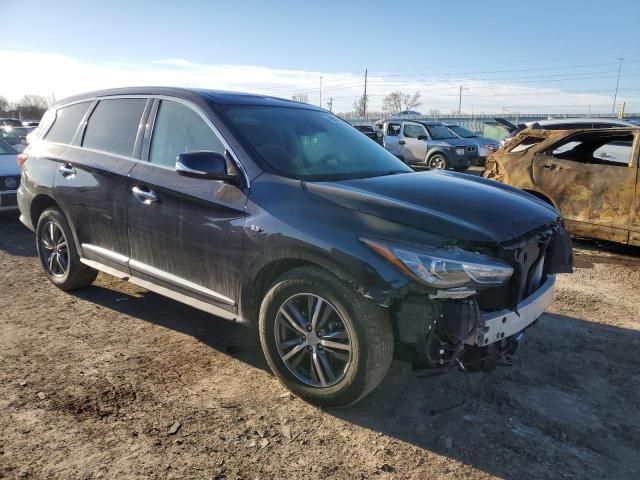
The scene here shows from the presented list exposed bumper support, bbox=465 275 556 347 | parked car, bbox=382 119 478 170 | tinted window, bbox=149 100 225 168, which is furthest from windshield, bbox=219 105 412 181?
parked car, bbox=382 119 478 170

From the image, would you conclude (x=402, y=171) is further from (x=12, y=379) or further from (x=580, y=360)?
(x=12, y=379)

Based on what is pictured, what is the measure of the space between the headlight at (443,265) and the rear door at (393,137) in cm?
1481

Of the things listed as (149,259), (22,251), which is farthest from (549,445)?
(22,251)

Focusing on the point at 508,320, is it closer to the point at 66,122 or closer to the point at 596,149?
the point at 66,122

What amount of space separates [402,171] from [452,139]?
1335 centimetres

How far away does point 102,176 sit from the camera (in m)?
4.03

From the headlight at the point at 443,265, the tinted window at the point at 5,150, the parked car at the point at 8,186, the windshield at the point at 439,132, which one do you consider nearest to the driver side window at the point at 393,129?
the windshield at the point at 439,132

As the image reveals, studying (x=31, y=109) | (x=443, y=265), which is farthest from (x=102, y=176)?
(x=31, y=109)

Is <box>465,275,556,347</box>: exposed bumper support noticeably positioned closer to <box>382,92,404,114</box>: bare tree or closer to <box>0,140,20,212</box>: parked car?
<box>0,140,20,212</box>: parked car

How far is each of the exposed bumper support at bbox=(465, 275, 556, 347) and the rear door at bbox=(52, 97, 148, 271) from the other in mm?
2682

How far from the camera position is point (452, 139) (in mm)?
16453

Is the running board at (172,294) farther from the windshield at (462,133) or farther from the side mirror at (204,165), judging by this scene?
the windshield at (462,133)

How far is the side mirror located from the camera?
3107 mm

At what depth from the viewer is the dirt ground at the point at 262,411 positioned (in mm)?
2529
